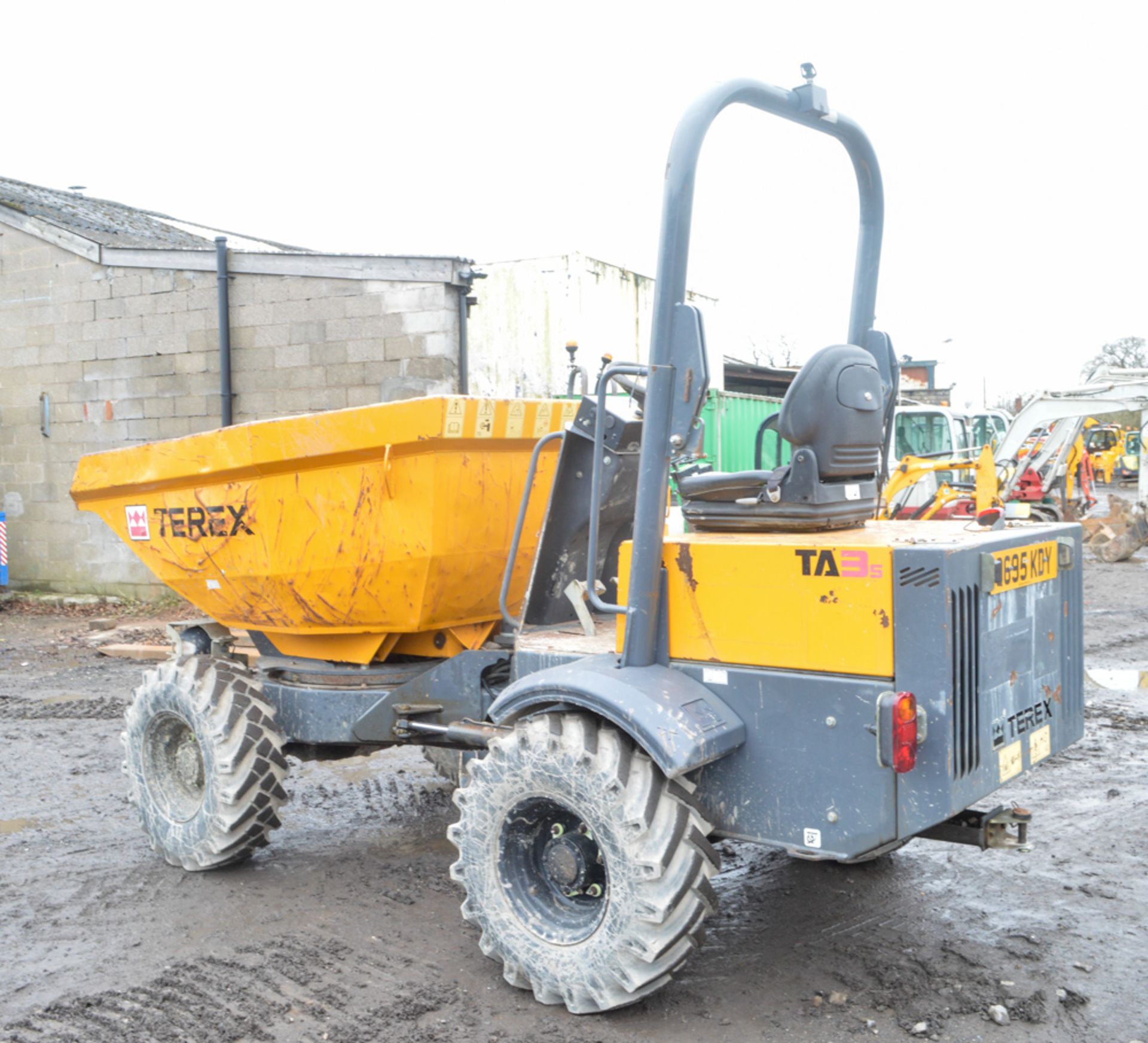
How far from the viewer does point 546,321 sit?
720 inches

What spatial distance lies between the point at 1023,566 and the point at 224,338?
955 centimetres

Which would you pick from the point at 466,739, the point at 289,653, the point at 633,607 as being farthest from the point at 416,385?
the point at 633,607

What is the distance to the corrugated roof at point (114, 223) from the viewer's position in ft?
43.4

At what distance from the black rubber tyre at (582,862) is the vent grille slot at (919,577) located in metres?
0.85

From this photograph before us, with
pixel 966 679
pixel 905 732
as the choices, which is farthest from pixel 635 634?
pixel 966 679

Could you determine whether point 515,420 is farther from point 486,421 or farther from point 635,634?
point 635,634

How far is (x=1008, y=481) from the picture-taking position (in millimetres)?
16562

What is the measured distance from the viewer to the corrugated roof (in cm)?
1322

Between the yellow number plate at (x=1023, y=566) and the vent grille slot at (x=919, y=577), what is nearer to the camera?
the vent grille slot at (x=919, y=577)

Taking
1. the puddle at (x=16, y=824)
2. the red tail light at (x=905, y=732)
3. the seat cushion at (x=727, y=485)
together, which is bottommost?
the puddle at (x=16, y=824)

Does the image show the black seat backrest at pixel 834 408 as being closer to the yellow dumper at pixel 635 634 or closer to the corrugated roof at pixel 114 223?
the yellow dumper at pixel 635 634


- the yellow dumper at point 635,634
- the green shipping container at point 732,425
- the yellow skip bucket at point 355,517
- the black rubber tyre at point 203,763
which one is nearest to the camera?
the yellow dumper at point 635,634

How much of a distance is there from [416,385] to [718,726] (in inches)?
302

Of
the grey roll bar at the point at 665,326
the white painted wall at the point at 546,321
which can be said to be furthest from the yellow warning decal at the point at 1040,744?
the white painted wall at the point at 546,321
